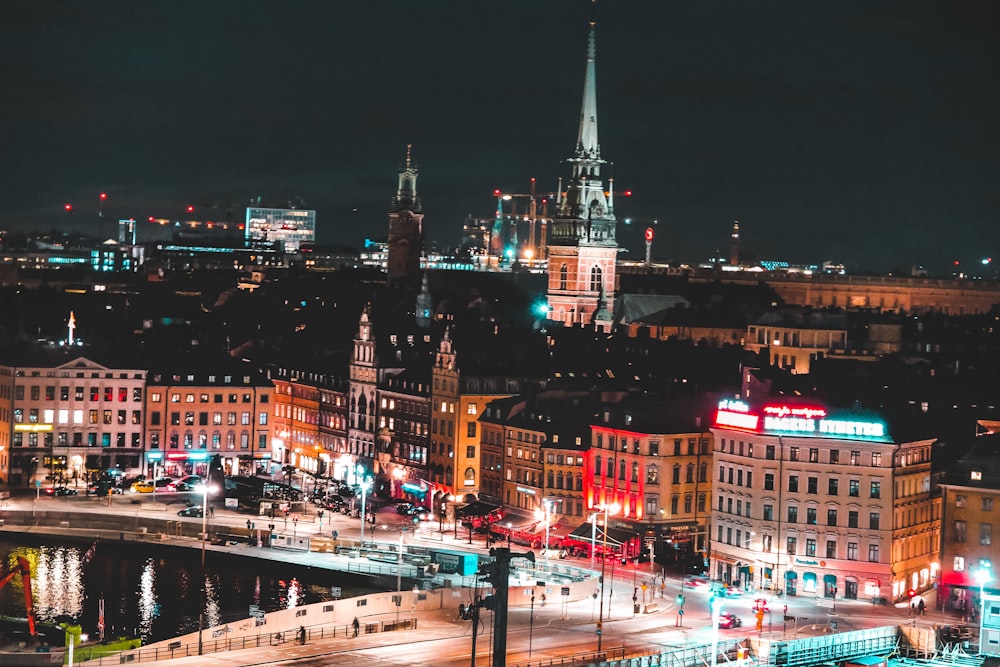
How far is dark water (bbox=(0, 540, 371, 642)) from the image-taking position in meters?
81.5

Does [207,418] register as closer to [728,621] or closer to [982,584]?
[728,621]

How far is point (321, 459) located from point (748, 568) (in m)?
42.4

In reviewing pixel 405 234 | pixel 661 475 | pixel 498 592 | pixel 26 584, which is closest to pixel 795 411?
pixel 661 475

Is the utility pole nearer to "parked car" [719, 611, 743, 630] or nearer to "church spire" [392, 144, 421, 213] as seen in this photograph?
"parked car" [719, 611, 743, 630]

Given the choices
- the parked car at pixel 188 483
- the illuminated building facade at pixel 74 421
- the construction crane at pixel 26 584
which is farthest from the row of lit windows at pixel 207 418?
the construction crane at pixel 26 584

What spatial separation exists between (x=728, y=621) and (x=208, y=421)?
5294cm

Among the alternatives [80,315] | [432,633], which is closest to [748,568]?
[432,633]

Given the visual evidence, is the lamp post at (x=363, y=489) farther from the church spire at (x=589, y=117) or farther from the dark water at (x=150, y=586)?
the church spire at (x=589, y=117)

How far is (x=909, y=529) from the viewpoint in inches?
3297

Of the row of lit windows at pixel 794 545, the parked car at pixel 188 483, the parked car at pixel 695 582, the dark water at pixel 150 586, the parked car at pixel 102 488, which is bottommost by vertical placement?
the dark water at pixel 150 586

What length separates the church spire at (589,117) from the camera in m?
159

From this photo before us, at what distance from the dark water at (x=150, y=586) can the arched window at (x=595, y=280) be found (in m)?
70.3

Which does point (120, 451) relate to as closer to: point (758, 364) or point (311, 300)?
point (758, 364)

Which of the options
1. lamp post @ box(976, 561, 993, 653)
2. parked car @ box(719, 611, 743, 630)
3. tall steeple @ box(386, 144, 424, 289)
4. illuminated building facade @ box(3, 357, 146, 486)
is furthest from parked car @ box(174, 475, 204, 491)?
tall steeple @ box(386, 144, 424, 289)
